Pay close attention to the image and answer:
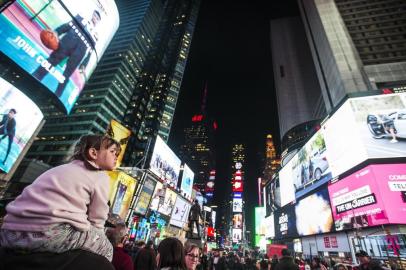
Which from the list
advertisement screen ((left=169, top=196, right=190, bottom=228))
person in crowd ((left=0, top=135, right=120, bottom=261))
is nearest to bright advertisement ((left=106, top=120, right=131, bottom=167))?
advertisement screen ((left=169, top=196, right=190, bottom=228))

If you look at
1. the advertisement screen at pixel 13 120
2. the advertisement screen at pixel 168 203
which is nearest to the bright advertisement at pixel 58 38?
the advertisement screen at pixel 13 120

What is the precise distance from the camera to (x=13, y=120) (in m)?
20.3

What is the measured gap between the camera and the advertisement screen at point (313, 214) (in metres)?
20.8

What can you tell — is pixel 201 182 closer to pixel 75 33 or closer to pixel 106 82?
pixel 106 82

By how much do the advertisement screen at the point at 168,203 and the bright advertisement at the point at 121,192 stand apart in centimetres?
674

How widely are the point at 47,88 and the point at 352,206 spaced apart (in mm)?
28924

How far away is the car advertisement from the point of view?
866 inches

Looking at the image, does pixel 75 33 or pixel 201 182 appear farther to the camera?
pixel 201 182

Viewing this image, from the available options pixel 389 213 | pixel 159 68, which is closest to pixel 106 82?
pixel 159 68

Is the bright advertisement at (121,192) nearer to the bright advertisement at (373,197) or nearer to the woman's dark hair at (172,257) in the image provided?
the woman's dark hair at (172,257)

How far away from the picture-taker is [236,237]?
50375 mm

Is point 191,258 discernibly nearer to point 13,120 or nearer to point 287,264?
point 287,264

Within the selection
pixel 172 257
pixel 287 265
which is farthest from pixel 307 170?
pixel 172 257

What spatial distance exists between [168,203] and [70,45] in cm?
2074
